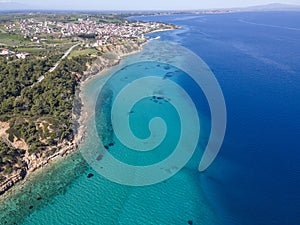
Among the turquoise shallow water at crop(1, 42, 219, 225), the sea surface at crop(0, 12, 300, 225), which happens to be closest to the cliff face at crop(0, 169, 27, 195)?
the sea surface at crop(0, 12, 300, 225)

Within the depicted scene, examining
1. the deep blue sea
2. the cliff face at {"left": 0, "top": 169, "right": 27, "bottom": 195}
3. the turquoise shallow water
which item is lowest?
the turquoise shallow water

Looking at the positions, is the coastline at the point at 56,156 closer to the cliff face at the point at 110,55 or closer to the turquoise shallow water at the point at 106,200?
the turquoise shallow water at the point at 106,200

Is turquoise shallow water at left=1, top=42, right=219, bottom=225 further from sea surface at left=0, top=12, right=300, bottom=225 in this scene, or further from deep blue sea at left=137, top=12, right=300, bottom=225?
deep blue sea at left=137, top=12, right=300, bottom=225

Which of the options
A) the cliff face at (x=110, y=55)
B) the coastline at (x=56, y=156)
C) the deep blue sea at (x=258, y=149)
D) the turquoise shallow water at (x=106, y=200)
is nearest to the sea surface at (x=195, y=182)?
the turquoise shallow water at (x=106, y=200)

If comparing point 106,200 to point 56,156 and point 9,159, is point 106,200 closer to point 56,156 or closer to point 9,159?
point 56,156

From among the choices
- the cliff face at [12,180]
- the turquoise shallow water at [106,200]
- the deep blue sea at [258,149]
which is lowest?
the turquoise shallow water at [106,200]

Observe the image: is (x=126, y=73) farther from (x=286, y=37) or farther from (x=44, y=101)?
(x=286, y=37)

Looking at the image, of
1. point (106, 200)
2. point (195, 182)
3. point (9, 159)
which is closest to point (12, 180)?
point (9, 159)

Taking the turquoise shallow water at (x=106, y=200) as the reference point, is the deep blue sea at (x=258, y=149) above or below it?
above
